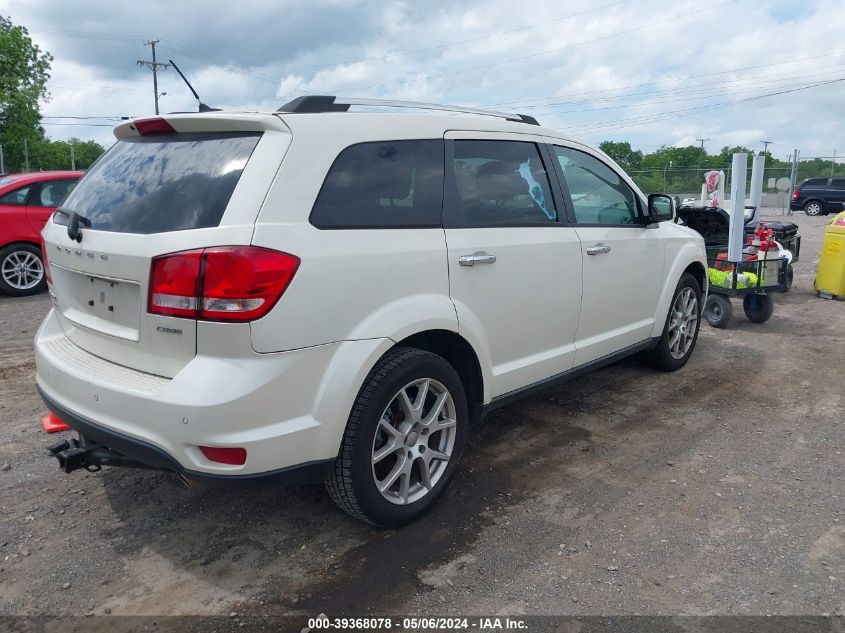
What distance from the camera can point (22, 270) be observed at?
8.73 meters

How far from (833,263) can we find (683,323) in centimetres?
445

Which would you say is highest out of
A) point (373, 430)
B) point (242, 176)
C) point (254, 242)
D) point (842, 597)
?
point (242, 176)

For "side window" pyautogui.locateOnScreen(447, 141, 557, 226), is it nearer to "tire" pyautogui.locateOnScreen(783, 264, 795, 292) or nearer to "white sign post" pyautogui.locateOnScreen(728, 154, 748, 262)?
"white sign post" pyautogui.locateOnScreen(728, 154, 748, 262)

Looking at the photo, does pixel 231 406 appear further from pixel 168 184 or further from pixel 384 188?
pixel 384 188

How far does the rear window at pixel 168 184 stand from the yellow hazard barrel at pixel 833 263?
8.30m

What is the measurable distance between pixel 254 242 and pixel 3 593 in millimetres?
1752

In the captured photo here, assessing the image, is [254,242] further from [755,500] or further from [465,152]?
[755,500]

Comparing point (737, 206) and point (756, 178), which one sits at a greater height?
point (756, 178)

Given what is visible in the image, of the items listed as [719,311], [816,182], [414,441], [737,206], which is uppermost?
[816,182]

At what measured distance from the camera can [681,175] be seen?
34219mm

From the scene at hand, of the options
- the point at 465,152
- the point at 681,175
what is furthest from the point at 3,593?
the point at 681,175

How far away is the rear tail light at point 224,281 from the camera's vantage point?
2.38 m

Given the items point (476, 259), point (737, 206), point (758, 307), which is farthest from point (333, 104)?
point (758, 307)

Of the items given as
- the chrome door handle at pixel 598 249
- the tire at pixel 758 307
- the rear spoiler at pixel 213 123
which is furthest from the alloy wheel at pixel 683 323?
the rear spoiler at pixel 213 123
